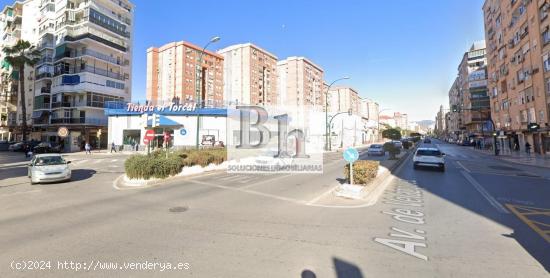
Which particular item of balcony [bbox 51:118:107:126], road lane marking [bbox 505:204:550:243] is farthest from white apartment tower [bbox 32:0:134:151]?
road lane marking [bbox 505:204:550:243]

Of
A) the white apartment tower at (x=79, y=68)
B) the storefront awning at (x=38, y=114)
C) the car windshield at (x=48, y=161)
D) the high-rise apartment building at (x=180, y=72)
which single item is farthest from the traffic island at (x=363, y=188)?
the high-rise apartment building at (x=180, y=72)

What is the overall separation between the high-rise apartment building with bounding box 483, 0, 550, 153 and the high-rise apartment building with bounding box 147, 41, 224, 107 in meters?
64.7

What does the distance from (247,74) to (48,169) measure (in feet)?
237

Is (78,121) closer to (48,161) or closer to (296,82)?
(48,161)

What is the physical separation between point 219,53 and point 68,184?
274 feet

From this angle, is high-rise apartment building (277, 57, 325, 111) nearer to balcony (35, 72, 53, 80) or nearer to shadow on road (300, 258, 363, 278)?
balcony (35, 72, 53, 80)

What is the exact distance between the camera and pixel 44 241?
5.48 m

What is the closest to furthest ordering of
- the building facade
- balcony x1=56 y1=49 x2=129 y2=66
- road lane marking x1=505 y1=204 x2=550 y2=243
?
road lane marking x1=505 y1=204 x2=550 y2=243
the building facade
balcony x1=56 y1=49 x2=129 y2=66

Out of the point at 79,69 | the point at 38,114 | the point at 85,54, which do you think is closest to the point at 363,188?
the point at 85,54

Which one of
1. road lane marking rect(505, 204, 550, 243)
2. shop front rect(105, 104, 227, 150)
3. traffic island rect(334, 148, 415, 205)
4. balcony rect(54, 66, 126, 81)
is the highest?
balcony rect(54, 66, 126, 81)

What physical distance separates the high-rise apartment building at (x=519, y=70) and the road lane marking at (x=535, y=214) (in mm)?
28864

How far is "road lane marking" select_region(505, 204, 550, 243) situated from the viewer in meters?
5.81

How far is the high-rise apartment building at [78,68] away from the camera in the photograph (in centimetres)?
4131

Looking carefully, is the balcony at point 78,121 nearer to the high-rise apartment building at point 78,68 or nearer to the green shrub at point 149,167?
the high-rise apartment building at point 78,68
